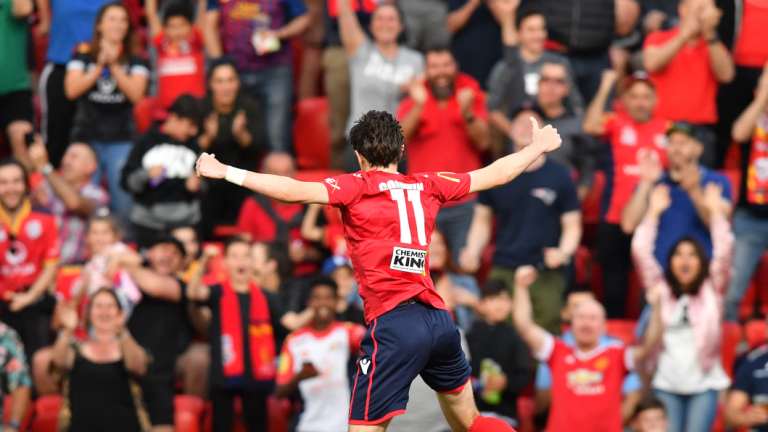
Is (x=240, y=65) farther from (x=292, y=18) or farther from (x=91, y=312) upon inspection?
(x=91, y=312)

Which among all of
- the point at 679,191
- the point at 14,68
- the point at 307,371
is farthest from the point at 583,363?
the point at 14,68

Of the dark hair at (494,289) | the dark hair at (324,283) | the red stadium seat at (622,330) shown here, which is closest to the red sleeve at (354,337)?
the dark hair at (324,283)

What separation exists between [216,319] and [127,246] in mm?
1084

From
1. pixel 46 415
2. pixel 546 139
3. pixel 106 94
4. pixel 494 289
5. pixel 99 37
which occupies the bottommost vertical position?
pixel 46 415

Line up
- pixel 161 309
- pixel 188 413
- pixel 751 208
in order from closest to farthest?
pixel 188 413 → pixel 161 309 → pixel 751 208

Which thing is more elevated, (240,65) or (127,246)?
(240,65)

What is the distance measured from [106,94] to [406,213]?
6048 millimetres

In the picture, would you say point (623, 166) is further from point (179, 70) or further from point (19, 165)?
point (19, 165)

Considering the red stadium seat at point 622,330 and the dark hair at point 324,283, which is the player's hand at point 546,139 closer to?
the dark hair at point 324,283

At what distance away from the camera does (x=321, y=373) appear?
10578 mm

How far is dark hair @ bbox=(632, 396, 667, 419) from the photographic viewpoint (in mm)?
10453

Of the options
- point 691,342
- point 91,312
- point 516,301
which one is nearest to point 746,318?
point 691,342

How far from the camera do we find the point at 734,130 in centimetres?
1208

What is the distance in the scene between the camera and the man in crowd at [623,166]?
39.2 feet
